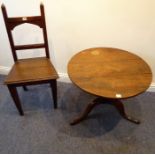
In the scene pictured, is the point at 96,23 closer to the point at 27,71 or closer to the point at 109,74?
the point at 109,74

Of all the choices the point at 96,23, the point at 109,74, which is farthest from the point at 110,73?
the point at 96,23

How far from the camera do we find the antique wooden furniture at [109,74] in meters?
1.23

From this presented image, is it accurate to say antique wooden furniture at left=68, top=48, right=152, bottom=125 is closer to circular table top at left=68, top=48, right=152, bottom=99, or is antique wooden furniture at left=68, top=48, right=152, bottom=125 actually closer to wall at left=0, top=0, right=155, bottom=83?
circular table top at left=68, top=48, right=152, bottom=99

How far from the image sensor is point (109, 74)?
4.54 feet

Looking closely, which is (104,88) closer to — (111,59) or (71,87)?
(111,59)

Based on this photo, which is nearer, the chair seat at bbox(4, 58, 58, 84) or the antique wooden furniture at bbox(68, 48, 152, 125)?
the antique wooden furniture at bbox(68, 48, 152, 125)

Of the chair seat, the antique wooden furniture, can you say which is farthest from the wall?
the chair seat

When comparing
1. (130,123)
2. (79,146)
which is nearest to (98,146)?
(79,146)

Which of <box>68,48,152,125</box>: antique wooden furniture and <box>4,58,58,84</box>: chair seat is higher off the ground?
<box>68,48,152,125</box>: antique wooden furniture

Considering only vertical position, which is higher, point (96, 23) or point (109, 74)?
point (96, 23)

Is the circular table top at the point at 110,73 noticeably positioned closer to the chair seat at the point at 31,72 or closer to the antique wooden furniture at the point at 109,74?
the antique wooden furniture at the point at 109,74

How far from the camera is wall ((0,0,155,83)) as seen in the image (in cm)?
162

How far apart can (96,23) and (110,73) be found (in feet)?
2.05

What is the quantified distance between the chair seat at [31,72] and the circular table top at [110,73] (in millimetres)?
263
